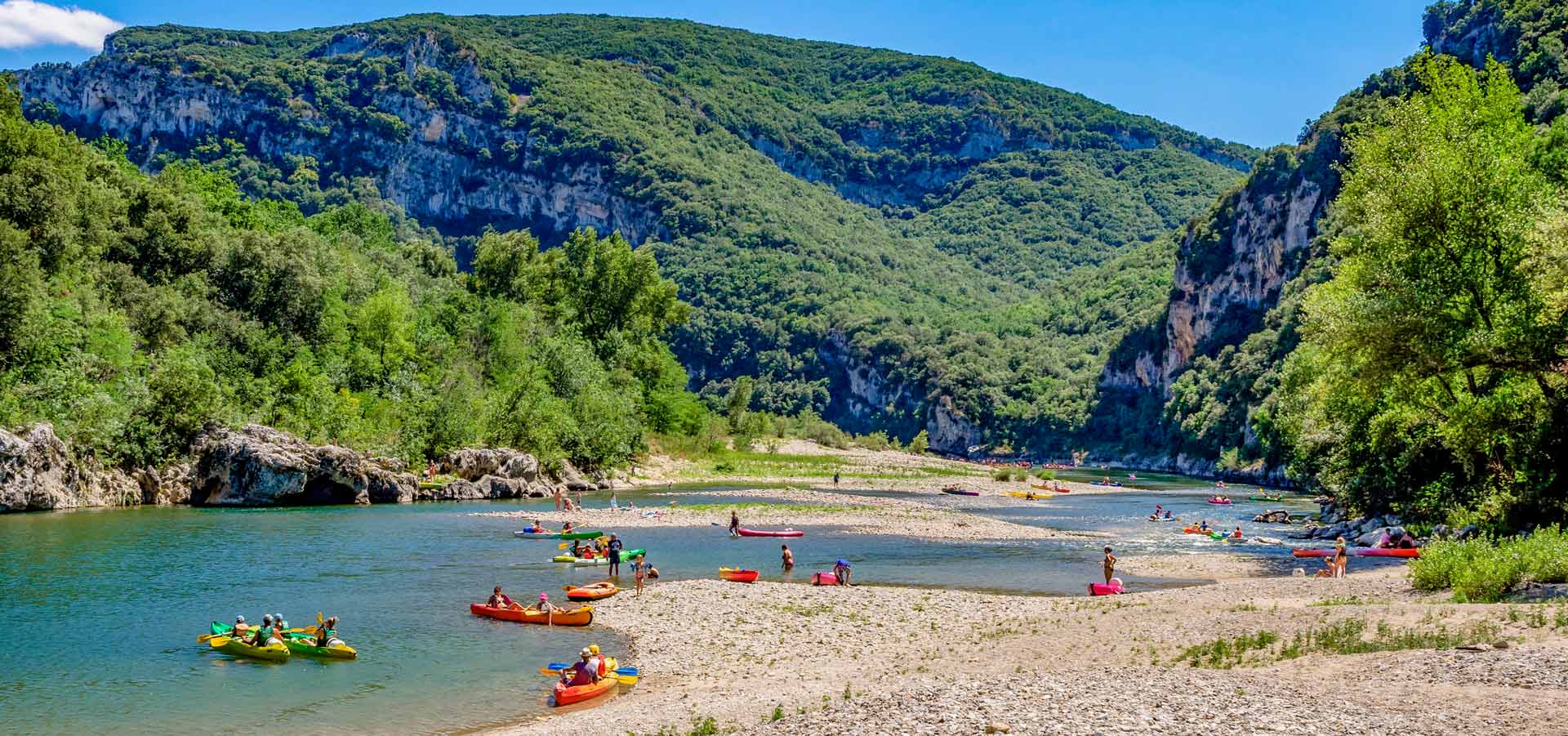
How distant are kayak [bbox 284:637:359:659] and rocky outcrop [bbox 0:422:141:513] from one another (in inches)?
1527

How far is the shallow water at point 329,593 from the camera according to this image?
73.9ft

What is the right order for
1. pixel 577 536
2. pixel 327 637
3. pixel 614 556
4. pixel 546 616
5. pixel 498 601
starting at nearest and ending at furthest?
pixel 327 637 < pixel 546 616 < pixel 498 601 < pixel 614 556 < pixel 577 536

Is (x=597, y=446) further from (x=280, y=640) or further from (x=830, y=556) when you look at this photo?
(x=280, y=640)

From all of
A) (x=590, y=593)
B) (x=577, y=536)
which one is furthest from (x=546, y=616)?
(x=577, y=536)

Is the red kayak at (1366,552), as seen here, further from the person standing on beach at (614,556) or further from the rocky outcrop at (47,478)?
the rocky outcrop at (47,478)

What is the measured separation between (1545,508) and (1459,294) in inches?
294

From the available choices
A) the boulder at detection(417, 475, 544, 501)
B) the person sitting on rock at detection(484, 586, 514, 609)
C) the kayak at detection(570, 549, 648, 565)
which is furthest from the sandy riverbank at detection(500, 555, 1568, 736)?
the boulder at detection(417, 475, 544, 501)

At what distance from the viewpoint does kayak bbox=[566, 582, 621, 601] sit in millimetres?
36112

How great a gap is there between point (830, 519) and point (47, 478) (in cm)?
4216

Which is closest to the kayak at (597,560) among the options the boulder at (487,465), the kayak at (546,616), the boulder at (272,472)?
the kayak at (546,616)

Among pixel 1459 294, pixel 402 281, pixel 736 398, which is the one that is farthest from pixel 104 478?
pixel 736 398

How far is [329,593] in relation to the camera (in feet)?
117

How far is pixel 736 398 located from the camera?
148750 millimetres

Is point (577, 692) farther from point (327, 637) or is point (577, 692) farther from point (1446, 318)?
point (1446, 318)
